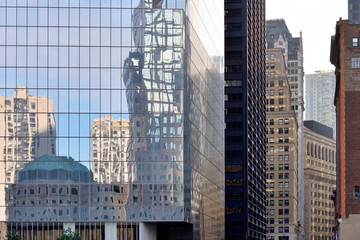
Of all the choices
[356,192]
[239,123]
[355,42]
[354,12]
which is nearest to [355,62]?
[355,42]

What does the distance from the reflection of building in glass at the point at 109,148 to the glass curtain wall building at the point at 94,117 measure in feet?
0.35

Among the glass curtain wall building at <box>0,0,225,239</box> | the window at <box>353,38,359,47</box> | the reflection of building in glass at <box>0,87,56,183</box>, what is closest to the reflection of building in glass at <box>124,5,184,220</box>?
the glass curtain wall building at <box>0,0,225,239</box>

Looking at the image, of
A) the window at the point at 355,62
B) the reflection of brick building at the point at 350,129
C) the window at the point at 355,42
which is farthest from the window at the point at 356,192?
the window at the point at 355,42

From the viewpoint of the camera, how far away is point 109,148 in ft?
270

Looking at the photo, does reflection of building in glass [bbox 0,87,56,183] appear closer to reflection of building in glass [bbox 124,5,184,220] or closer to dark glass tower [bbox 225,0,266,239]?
reflection of building in glass [bbox 124,5,184,220]

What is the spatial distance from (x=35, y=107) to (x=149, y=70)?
13049 millimetres

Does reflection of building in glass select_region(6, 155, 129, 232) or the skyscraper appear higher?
the skyscraper

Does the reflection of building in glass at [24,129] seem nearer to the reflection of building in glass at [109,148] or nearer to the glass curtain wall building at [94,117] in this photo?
the glass curtain wall building at [94,117]

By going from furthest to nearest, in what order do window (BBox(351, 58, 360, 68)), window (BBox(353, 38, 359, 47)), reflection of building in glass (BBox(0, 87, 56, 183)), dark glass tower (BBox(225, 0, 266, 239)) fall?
dark glass tower (BBox(225, 0, 266, 239)) → window (BBox(353, 38, 359, 47)) → window (BBox(351, 58, 360, 68)) → reflection of building in glass (BBox(0, 87, 56, 183))

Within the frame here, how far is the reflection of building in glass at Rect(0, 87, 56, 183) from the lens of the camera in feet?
270

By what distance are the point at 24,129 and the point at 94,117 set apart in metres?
7.79

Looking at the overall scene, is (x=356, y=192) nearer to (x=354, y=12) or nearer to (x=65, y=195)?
(x=354, y=12)

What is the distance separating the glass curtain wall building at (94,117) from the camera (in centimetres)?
8144

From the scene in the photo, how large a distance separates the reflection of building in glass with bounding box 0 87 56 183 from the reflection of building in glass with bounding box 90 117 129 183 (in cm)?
459
